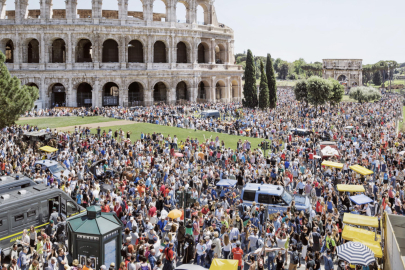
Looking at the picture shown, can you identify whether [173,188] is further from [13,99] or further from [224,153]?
[13,99]

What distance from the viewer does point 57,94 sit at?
5419 cm

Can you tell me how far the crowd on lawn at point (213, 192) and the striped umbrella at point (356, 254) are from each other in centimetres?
69

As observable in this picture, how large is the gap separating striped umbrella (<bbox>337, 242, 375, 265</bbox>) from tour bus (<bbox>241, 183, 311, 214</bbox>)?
4.61 meters

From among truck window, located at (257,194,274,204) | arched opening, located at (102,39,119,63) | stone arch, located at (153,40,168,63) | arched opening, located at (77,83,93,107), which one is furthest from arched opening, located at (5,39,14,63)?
truck window, located at (257,194,274,204)

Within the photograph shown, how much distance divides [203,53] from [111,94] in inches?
711

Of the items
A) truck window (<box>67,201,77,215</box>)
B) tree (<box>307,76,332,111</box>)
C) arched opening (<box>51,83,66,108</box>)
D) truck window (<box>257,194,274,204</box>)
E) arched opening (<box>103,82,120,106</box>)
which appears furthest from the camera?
tree (<box>307,76,332,111</box>)

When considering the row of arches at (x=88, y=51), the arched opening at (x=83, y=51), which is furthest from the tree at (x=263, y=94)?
the arched opening at (x=83, y=51)

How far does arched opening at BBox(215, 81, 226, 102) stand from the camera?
62.0 meters

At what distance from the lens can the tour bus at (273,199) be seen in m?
15.9

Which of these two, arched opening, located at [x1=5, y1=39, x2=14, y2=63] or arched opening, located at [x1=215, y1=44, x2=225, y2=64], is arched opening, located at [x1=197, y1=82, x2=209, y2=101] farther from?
arched opening, located at [x1=5, y1=39, x2=14, y2=63]

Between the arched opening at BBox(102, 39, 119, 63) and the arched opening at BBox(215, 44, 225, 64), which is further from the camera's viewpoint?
the arched opening at BBox(215, 44, 225, 64)

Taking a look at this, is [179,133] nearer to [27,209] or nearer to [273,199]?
[273,199]

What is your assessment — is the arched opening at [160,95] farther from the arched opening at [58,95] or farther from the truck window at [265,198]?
the truck window at [265,198]

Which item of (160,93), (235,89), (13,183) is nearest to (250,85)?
(235,89)
